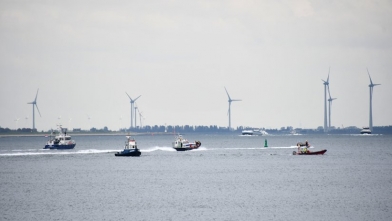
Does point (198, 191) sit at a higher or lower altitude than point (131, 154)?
lower

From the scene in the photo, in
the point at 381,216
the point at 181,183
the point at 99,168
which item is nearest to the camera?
the point at 381,216

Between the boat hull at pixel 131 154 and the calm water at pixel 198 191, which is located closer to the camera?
the calm water at pixel 198 191

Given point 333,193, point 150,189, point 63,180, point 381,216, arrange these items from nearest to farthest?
point 381,216 → point 333,193 → point 150,189 → point 63,180

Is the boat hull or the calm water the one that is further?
the boat hull

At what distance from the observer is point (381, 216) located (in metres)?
78.9

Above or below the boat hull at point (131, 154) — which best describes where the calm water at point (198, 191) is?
below

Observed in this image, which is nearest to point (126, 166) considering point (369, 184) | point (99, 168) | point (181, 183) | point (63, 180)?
point (99, 168)

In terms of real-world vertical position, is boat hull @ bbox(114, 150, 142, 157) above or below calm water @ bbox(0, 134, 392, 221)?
above

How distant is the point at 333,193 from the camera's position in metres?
101

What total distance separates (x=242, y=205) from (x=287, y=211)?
6955 mm

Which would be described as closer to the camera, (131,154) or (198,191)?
(198,191)

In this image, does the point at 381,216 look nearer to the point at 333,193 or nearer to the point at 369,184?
the point at 333,193

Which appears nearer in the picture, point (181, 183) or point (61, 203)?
point (61, 203)

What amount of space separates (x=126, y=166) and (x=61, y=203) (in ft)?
222
